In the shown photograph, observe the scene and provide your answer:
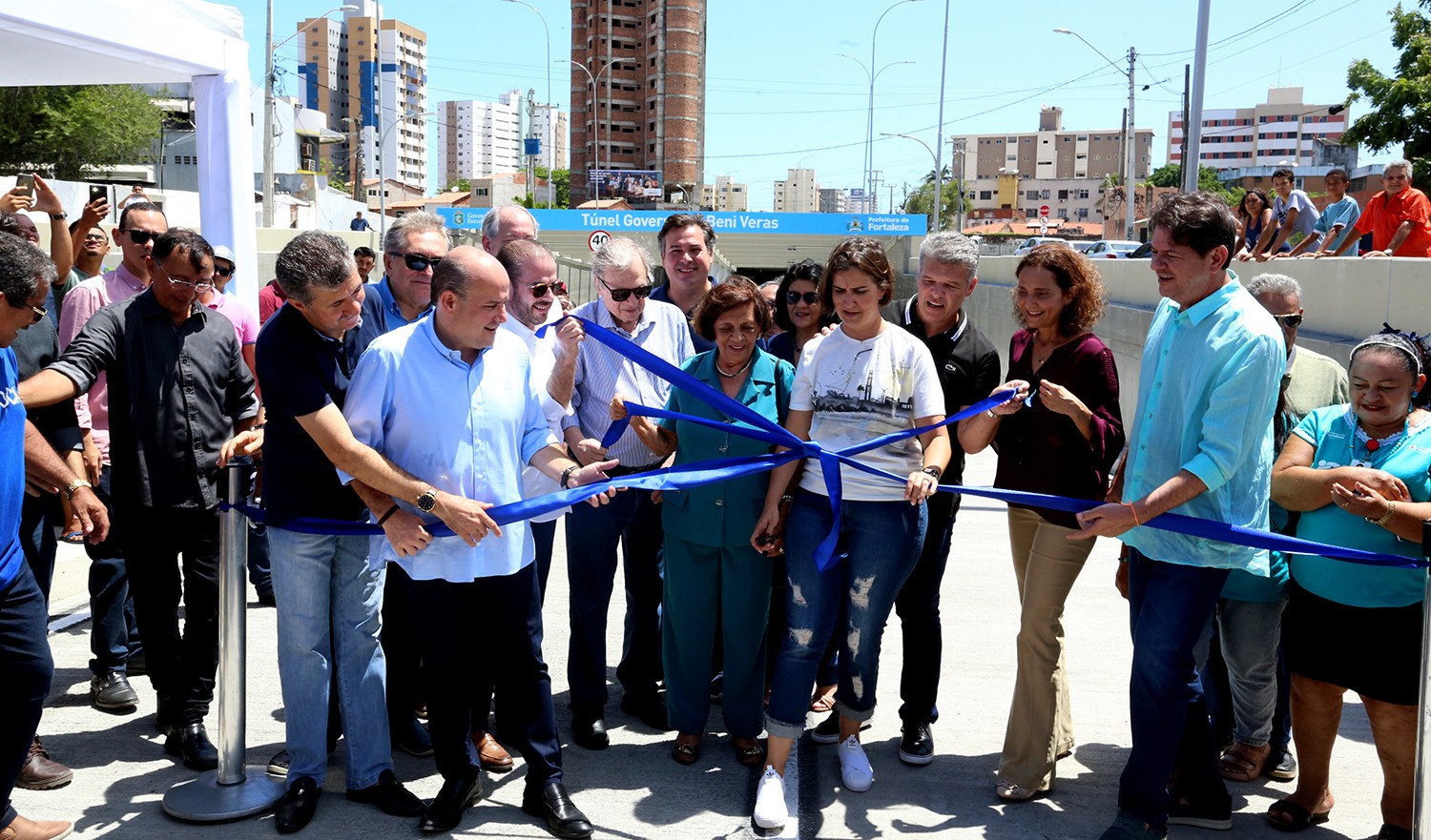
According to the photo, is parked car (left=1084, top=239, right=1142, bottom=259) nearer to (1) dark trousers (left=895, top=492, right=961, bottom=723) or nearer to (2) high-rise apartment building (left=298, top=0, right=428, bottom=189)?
(1) dark trousers (left=895, top=492, right=961, bottom=723)

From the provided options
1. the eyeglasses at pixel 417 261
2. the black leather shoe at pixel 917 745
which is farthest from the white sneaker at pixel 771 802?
the eyeglasses at pixel 417 261

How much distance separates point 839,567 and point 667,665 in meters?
0.89

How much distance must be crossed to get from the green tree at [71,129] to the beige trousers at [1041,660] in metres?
42.9

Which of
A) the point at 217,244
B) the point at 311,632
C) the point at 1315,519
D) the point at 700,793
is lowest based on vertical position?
the point at 700,793

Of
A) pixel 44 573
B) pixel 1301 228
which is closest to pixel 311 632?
pixel 44 573

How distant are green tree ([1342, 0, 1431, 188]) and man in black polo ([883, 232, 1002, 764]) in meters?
24.9

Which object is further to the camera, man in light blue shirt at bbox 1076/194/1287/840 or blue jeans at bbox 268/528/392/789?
blue jeans at bbox 268/528/392/789

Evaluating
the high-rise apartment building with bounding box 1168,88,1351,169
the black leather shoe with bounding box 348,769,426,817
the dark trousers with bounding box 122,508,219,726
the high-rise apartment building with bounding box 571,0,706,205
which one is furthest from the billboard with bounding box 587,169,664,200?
the high-rise apartment building with bounding box 1168,88,1351,169

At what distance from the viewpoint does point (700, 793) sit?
4059 mm

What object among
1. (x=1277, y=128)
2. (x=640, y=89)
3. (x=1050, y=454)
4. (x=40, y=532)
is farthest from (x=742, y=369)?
(x=1277, y=128)

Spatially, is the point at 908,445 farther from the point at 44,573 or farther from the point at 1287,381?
the point at 44,573

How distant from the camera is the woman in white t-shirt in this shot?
12.8 feet

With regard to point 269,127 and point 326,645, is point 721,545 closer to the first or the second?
point 326,645

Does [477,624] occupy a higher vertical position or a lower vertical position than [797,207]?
Answer: lower
